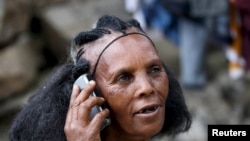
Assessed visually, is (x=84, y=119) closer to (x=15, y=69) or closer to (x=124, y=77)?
(x=124, y=77)

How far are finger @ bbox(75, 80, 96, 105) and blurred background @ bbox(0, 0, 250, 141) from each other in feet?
8.09

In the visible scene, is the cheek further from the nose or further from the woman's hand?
the woman's hand

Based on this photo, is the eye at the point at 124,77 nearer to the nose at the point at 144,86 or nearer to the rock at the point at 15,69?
the nose at the point at 144,86

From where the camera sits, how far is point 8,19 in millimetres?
5074

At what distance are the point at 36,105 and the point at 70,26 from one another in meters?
3.50

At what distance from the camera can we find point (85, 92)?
1.72m

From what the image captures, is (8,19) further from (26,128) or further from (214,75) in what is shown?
(26,128)

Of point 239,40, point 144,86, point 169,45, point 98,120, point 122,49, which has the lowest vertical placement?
point 169,45

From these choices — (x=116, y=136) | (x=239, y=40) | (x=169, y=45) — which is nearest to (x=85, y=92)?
(x=116, y=136)

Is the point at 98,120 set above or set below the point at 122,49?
below

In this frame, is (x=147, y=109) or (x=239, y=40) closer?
(x=147, y=109)

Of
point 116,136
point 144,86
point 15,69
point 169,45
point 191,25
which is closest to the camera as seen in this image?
point 144,86

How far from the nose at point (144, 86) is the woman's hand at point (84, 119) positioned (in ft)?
0.43

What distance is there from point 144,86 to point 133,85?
4cm
